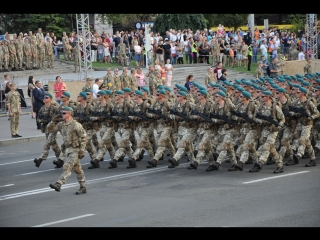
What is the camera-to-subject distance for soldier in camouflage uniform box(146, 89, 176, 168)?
16.1 m

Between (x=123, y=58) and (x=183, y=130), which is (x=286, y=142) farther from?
(x=123, y=58)

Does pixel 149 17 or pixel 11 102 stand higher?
pixel 149 17

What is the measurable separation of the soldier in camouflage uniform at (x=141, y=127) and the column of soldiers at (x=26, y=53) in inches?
747

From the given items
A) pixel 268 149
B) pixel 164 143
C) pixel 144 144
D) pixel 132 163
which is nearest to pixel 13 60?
pixel 144 144

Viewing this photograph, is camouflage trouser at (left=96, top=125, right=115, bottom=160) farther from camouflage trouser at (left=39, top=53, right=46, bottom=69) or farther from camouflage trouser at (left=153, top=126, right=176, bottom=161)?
camouflage trouser at (left=39, top=53, right=46, bottom=69)

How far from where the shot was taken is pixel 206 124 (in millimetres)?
15703

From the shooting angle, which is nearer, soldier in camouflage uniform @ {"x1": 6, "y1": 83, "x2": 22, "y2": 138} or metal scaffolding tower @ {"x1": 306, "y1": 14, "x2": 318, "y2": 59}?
soldier in camouflage uniform @ {"x1": 6, "y1": 83, "x2": 22, "y2": 138}

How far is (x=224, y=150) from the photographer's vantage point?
15352 millimetres

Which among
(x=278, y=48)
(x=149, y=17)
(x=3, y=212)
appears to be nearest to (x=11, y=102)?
(x=3, y=212)

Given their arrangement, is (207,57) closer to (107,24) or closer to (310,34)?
(310,34)

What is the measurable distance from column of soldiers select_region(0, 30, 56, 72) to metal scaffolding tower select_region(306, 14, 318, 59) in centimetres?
1337

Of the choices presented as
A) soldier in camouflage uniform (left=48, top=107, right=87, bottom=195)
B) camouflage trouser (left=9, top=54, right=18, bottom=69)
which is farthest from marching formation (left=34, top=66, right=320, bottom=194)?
camouflage trouser (left=9, top=54, right=18, bottom=69)

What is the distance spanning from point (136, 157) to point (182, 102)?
165cm

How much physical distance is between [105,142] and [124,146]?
494 mm
